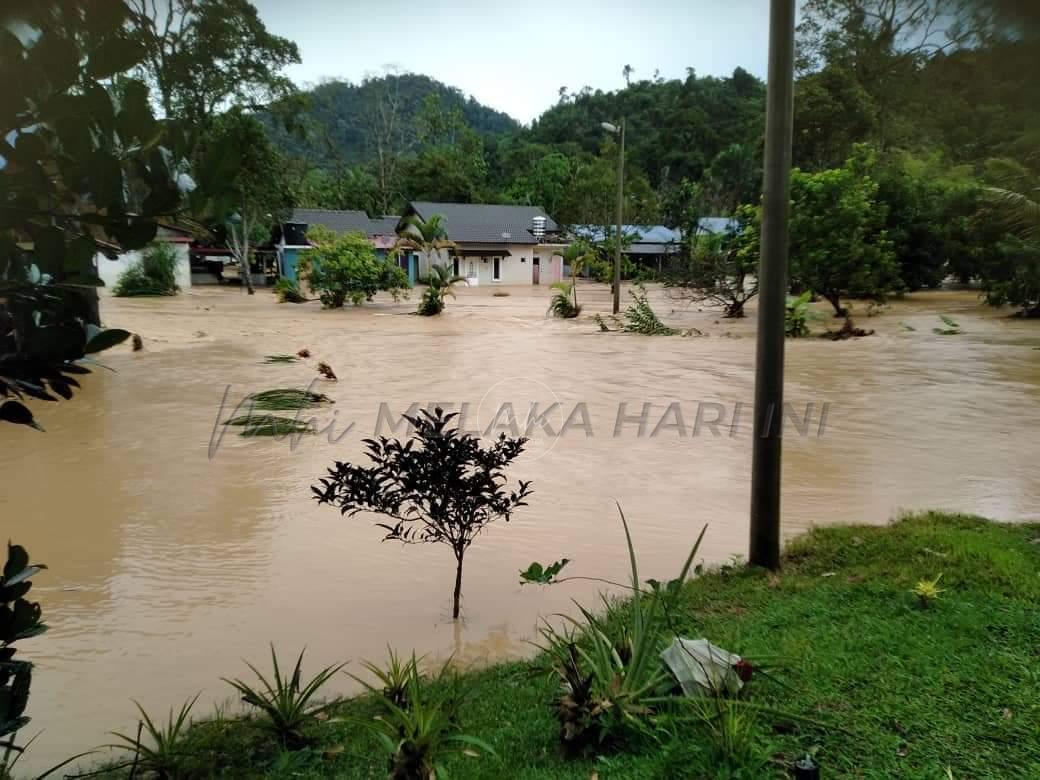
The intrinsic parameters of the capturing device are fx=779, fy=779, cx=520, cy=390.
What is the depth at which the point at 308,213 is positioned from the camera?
4291cm

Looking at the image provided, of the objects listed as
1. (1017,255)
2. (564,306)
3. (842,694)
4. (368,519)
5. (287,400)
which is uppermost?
(1017,255)

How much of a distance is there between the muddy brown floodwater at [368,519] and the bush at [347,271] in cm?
1140

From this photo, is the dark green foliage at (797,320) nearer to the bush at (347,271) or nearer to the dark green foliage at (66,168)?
the bush at (347,271)

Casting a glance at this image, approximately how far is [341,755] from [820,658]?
1800mm

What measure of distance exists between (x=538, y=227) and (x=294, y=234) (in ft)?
45.2

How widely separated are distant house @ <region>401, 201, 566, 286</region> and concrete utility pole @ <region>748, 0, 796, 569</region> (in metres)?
39.8

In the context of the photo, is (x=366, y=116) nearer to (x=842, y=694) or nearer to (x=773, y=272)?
(x=773, y=272)

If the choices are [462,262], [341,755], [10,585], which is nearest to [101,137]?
[10,585]

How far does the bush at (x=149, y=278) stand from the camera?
3262 cm

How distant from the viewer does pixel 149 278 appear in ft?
108

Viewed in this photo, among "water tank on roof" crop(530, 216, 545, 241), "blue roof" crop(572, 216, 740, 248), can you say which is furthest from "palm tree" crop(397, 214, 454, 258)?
"blue roof" crop(572, 216, 740, 248)

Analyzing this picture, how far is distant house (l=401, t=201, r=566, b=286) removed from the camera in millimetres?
44438

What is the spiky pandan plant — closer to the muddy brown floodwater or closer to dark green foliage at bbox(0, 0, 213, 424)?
the muddy brown floodwater

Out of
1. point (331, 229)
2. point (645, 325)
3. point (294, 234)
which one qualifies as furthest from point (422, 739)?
point (294, 234)
